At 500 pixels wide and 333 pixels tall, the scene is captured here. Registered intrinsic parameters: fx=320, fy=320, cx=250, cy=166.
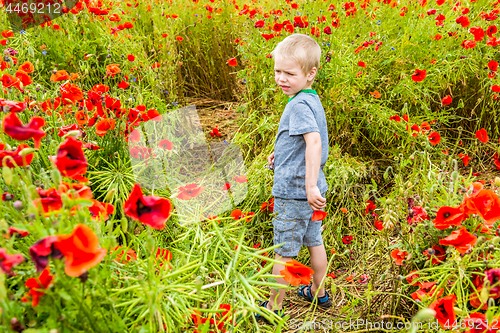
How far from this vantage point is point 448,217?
1135 mm

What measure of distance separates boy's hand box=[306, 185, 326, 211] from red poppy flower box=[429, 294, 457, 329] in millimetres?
597

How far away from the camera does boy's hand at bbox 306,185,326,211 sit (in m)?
1.48

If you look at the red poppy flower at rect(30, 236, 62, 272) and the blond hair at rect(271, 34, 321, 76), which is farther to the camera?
the blond hair at rect(271, 34, 321, 76)

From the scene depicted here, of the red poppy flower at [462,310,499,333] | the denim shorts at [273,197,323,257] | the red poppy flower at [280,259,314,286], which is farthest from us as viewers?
the denim shorts at [273,197,323,257]

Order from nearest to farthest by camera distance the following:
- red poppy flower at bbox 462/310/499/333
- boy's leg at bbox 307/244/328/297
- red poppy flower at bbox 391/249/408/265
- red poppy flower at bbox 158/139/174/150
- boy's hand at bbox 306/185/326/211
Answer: red poppy flower at bbox 462/310/499/333, red poppy flower at bbox 391/249/408/265, boy's hand at bbox 306/185/326/211, boy's leg at bbox 307/244/328/297, red poppy flower at bbox 158/139/174/150

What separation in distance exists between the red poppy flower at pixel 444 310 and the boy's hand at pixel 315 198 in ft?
1.96

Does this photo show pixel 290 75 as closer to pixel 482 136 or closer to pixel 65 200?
pixel 65 200

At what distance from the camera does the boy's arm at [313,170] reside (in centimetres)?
149

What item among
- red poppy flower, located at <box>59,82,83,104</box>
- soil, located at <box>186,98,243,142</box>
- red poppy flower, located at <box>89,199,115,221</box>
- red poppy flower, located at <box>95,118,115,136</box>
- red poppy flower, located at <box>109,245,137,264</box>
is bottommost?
soil, located at <box>186,98,243,142</box>

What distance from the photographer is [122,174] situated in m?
1.76

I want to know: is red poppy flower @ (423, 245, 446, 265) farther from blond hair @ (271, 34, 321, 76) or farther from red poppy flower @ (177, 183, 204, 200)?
red poppy flower @ (177, 183, 204, 200)

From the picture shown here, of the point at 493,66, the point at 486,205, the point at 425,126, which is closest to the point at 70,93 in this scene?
the point at 486,205

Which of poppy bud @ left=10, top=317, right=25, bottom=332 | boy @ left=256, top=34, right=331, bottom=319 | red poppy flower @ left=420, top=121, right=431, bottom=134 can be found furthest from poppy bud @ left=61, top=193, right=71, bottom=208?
red poppy flower @ left=420, top=121, right=431, bottom=134

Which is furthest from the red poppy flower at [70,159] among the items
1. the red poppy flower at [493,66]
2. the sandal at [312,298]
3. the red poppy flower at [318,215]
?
the red poppy flower at [493,66]
